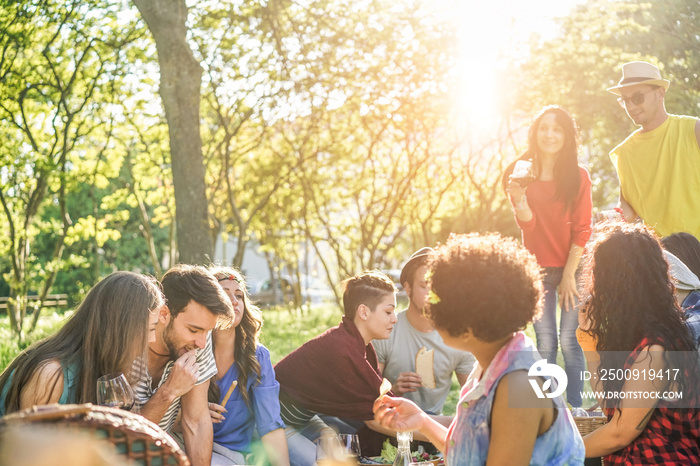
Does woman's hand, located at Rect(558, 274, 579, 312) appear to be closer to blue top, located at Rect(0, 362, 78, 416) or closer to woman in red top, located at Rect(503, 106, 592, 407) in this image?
woman in red top, located at Rect(503, 106, 592, 407)

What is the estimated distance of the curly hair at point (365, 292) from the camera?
445 cm

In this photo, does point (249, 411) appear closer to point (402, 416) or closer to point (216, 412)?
point (216, 412)

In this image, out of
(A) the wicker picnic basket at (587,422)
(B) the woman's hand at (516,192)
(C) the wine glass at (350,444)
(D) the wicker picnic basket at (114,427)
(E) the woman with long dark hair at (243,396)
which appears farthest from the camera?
(B) the woman's hand at (516,192)

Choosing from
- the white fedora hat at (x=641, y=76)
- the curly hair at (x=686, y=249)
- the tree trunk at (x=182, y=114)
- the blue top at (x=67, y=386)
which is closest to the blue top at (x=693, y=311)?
the curly hair at (x=686, y=249)

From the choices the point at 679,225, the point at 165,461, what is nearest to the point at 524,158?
the point at 679,225

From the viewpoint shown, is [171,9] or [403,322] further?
[171,9]

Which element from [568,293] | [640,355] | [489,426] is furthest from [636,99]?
[489,426]

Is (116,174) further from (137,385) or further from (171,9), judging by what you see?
(137,385)

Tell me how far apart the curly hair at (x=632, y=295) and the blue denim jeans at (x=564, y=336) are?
2006 millimetres

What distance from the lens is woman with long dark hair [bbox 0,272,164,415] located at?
2730 mm

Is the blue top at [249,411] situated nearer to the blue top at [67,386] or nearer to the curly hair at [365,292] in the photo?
the curly hair at [365,292]

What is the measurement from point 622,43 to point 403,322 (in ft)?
53.0

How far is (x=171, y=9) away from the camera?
7367mm

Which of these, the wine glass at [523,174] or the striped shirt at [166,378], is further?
the wine glass at [523,174]
